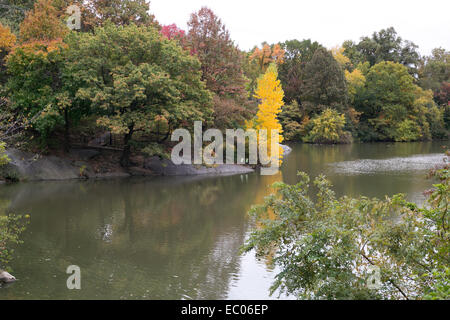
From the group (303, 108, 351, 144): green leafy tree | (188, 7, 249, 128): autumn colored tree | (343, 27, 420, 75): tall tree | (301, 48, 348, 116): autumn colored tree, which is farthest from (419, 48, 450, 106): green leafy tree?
(188, 7, 249, 128): autumn colored tree

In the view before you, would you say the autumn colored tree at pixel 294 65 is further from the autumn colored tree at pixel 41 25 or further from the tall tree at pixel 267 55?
the autumn colored tree at pixel 41 25

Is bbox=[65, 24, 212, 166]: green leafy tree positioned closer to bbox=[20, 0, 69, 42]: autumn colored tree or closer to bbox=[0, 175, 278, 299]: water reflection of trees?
bbox=[20, 0, 69, 42]: autumn colored tree

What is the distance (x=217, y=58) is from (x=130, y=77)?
5427 mm

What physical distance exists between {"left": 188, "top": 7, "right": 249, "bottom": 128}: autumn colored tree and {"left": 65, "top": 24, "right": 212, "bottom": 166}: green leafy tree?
2.37 m

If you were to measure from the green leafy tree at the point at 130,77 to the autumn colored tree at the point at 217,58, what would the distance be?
237 centimetres

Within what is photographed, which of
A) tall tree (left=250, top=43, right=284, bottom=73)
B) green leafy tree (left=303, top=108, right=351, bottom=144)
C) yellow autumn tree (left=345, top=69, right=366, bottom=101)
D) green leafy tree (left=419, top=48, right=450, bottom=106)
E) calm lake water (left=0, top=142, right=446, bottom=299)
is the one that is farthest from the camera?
green leafy tree (left=419, top=48, right=450, bottom=106)

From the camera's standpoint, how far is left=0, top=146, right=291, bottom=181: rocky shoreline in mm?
16891

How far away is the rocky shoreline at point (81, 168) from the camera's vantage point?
55.4 feet

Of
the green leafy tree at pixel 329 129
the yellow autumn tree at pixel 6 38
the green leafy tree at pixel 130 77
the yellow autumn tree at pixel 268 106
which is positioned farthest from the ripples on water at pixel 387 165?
the yellow autumn tree at pixel 6 38

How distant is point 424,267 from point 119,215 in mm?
9068

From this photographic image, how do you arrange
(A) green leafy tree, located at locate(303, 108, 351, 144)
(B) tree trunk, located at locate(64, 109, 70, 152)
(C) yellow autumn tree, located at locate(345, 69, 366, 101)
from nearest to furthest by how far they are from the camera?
(B) tree trunk, located at locate(64, 109, 70, 152), (A) green leafy tree, located at locate(303, 108, 351, 144), (C) yellow autumn tree, located at locate(345, 69, 366, 101)

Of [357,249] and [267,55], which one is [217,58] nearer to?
[357,249]
